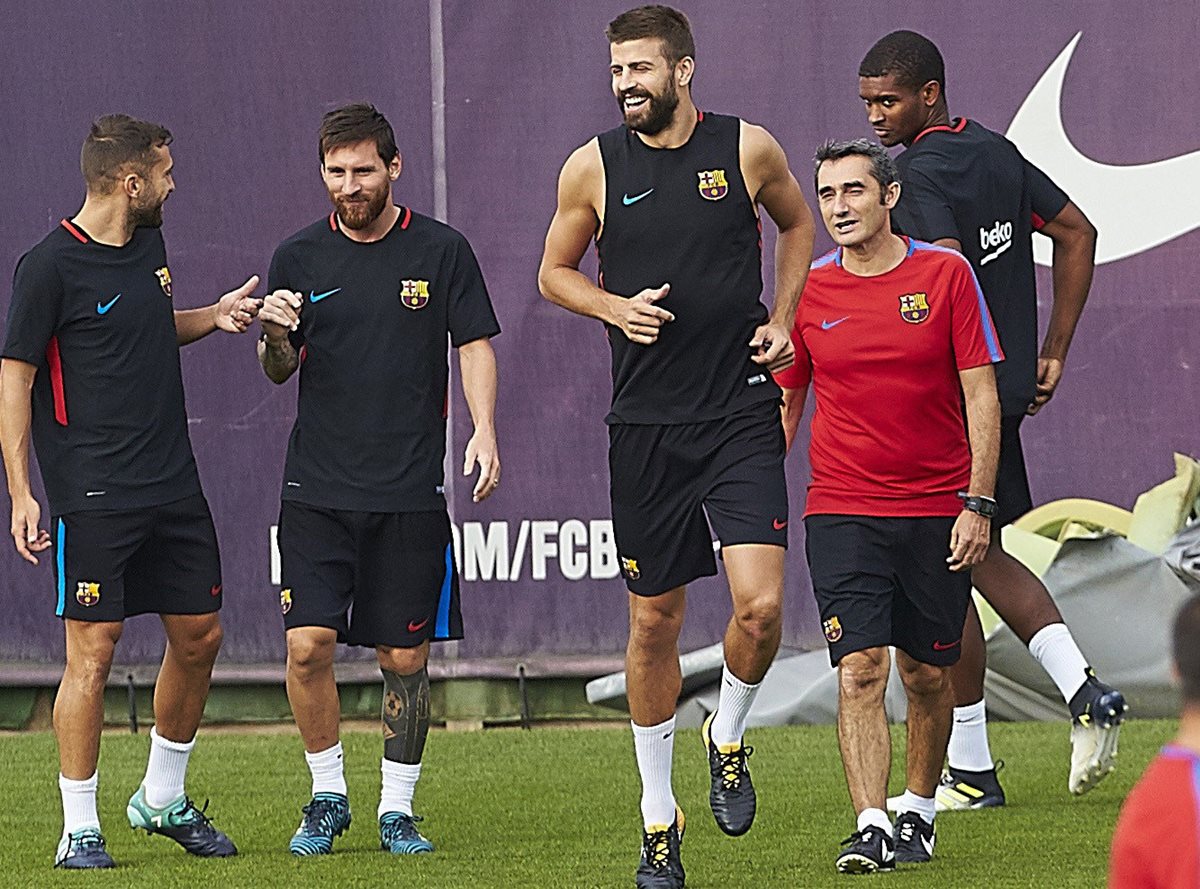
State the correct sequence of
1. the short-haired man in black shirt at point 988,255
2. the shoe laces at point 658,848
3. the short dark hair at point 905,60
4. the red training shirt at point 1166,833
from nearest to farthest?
the red training shirt at point 1166,833
the shoe laces at point 658,848
the short-haired man in black shirt at point 988,255
the short dark hair at point 905,60

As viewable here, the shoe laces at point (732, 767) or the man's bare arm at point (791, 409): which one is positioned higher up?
the man's bare arm at point (791, 409)

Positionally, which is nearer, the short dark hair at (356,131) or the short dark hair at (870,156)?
the short dark hair at (870,156)

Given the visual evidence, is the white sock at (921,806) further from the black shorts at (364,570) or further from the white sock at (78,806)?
the white sock at (78,806)

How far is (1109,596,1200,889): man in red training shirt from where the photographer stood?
2.54 m

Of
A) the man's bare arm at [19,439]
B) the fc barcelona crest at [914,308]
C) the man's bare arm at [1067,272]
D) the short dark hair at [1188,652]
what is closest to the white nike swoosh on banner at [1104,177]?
the man's bare arm at [1067,272]

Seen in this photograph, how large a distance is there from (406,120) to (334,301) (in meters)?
2.89

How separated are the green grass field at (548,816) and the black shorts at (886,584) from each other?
59 cm

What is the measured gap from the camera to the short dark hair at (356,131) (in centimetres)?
595

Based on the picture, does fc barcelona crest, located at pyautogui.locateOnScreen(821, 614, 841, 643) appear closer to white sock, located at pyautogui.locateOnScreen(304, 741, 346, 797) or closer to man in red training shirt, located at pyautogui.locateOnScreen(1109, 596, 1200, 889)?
white sock, located at pyautogui.locateOnScreen(304, 741, 346, 797)

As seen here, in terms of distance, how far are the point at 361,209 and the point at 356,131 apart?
216mm

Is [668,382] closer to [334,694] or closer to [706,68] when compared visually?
[334,694]

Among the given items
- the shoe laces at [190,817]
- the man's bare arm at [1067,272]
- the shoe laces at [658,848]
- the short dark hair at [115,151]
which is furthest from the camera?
the man's bare arm at [1067,272]

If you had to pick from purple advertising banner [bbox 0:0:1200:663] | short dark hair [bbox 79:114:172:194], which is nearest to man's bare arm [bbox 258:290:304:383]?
short dark hair [bbox 79:114:172:194]

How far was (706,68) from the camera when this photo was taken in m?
8.84
